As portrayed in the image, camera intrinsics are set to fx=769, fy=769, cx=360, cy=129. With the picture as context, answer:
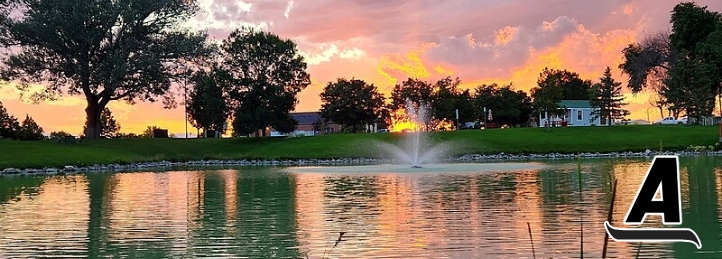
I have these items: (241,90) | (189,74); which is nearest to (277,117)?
(241,90)

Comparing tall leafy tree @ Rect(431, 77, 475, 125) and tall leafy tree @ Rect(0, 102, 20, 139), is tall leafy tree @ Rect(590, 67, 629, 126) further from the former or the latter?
tall leafy tree @ Rect(0, 102, 20, 139)

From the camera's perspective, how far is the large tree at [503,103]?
107 meters

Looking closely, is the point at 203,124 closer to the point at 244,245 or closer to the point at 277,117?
the point at 277,117

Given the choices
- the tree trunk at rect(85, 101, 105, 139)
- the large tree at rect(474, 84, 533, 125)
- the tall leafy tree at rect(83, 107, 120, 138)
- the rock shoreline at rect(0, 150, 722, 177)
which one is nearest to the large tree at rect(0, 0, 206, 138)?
the tree trunk at rect(85, 101, 105, 139)

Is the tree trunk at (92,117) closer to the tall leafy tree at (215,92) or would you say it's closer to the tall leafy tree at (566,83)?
the tall leafy tree at (215,92)

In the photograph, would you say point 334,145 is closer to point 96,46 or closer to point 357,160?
point 357,160

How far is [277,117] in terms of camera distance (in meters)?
78.5

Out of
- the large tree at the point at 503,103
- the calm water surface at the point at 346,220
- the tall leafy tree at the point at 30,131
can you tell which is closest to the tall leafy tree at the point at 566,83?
the large tree at the point at 503,103

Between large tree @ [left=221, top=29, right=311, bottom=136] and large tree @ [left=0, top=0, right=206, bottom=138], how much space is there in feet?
29.8

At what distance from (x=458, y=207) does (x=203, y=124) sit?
87477 millimetres

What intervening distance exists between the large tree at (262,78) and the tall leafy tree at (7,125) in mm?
20336

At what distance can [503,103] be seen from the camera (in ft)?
356

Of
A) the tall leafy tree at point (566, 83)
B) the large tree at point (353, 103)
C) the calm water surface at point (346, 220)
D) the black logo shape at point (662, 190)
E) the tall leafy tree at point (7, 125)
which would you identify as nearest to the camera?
the black logo shape at point (662, 190)

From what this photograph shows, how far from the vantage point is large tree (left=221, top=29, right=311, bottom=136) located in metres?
77.9
